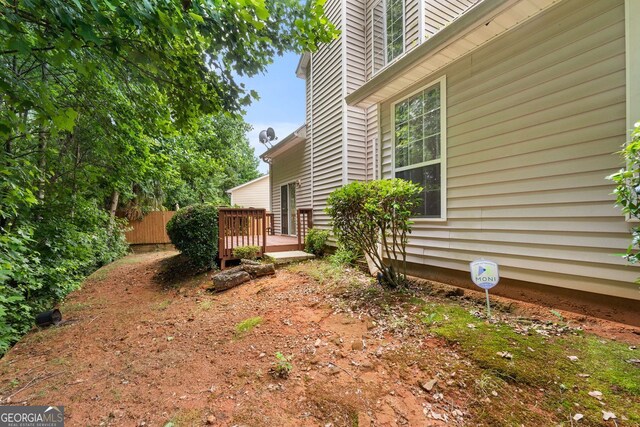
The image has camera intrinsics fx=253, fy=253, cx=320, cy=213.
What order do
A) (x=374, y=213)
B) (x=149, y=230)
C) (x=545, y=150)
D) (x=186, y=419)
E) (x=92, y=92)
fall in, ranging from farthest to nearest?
1. (x=149, y=230)
2. (x=92, y=92)
3. (x=374, y=213)
4. (x=545, y=150)
5. (x=186, y=419)

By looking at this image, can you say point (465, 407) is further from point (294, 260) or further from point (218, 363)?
point (294, 260)

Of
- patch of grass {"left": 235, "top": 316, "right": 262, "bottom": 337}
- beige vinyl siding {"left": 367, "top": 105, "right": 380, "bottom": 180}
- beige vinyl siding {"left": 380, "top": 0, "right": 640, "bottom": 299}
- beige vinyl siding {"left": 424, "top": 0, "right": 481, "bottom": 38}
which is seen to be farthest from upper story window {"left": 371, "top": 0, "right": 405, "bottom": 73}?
patch of grass {"left": 235, "top": 316, "right": 262, "bottom": 337}

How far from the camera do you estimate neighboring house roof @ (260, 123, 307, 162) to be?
8414 millimetres

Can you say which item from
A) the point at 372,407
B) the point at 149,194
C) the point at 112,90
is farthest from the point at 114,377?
the point at 149,194

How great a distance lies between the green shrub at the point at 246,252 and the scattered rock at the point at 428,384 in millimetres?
Result: 4812

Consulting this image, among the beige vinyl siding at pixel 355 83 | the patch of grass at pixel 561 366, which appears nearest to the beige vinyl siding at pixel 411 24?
the beige vinyl siding at pixel 355 83

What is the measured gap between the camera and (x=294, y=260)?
619 cm

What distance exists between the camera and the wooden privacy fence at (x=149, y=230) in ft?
39.3

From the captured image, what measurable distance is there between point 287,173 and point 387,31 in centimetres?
552

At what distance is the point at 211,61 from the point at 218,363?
342 cm

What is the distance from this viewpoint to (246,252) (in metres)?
6.06

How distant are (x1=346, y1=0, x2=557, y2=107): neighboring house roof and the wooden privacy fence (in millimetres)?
11772

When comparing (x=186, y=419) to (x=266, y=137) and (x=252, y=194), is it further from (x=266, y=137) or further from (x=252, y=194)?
(x=252, y=194)

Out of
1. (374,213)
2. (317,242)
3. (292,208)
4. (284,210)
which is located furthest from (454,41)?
(284,210)
